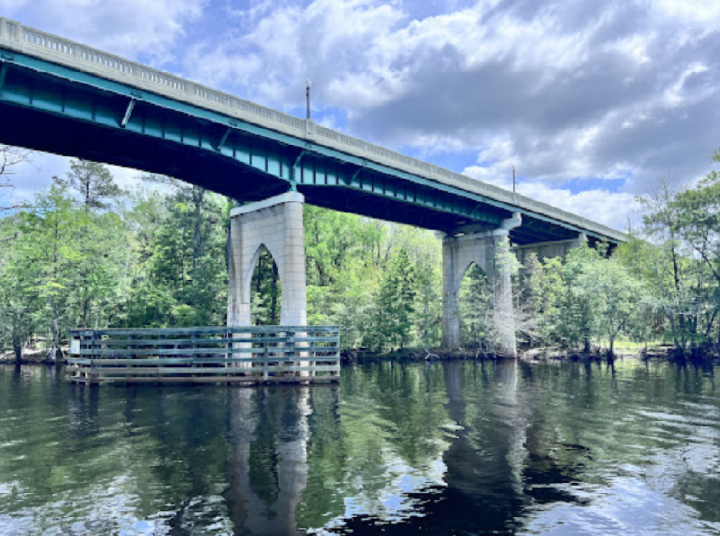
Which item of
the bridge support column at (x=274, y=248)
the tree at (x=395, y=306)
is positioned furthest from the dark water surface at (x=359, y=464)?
the tree at (x=395, y=306)

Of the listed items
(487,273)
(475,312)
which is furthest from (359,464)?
(487,273)

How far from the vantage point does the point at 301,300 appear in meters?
33.2

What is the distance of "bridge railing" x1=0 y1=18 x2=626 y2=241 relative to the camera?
74.4ft

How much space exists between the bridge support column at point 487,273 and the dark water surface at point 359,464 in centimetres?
2825

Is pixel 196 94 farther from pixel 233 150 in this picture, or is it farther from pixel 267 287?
pixel 267 287

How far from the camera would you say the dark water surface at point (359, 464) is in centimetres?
878

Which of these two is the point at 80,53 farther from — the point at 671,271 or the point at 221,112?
the point at 671,271

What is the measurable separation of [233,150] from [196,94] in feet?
13.1

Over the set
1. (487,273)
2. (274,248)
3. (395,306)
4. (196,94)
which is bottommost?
(395,306)

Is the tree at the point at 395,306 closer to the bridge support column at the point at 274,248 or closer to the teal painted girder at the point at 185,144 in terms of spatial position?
the teal painted girder at the point at 185,144

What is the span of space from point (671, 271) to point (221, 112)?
45.9m

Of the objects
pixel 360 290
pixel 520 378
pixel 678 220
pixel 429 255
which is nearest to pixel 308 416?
pixel 520 378

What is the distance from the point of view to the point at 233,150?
1237 inches

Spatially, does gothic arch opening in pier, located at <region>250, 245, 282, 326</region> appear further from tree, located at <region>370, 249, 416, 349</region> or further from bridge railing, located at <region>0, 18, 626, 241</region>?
bridge railing, located at <region>0, 18, 626, 241</region>
